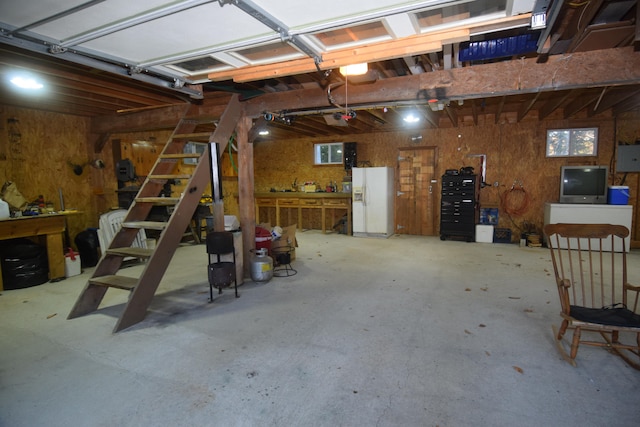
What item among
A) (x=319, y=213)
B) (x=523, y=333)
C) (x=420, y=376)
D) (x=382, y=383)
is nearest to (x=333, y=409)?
(x=382, y=383)

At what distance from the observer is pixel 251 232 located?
14.6 feet

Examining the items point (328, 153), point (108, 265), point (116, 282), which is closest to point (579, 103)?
point (328, 153)

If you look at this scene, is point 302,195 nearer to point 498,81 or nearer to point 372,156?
point 372,156

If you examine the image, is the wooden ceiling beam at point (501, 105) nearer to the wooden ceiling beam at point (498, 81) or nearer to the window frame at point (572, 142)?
the window frame at point (572, 142)

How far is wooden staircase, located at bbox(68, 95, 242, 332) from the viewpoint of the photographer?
10.0 feet

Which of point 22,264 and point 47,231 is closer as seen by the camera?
point 22,264

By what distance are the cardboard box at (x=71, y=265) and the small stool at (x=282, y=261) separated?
2.85 m

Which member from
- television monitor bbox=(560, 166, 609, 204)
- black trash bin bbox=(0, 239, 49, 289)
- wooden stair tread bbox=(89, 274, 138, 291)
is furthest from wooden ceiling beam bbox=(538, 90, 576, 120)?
black trash bin bbox=(0, 239, 49, 289)

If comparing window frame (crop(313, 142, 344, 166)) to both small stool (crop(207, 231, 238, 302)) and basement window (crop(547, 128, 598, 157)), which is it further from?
small stool (crop(207, 231, 238, 302))

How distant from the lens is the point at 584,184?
5.96 meters

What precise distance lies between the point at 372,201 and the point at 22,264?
591 cm

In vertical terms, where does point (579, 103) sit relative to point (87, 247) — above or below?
above

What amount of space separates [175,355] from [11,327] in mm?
1845

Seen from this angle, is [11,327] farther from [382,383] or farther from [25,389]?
[382,383]
